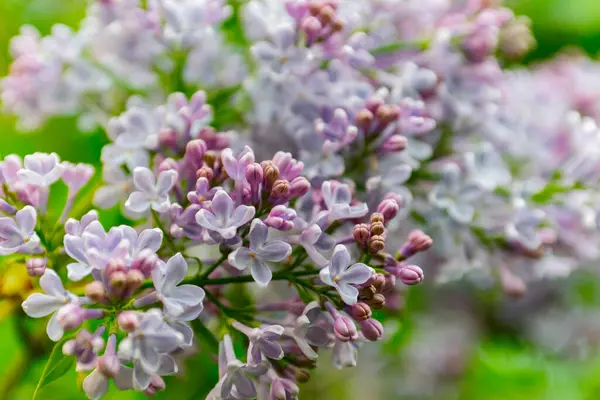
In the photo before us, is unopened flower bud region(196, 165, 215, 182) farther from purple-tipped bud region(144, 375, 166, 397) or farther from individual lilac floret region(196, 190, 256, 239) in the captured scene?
purple-tipped bud region(144, 375, 166, 397)

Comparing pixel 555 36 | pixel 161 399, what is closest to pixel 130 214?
pixel 161 399

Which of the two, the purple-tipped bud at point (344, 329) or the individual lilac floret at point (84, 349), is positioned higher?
the individual lilac floret at point (84, 349)

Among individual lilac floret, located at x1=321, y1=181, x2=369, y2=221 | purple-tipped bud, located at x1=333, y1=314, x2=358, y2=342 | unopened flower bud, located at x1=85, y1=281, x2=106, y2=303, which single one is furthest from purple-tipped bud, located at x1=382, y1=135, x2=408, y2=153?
unopened flower bud, located at x1=85, y1=281, x2=106, y2=303

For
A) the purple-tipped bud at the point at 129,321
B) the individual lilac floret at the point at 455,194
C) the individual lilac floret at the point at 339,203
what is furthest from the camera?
the individual lilac floret at the point at 455,194

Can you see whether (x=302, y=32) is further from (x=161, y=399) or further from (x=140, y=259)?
(x=161, y=399)

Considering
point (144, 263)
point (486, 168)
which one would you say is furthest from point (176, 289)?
point (486, 168)

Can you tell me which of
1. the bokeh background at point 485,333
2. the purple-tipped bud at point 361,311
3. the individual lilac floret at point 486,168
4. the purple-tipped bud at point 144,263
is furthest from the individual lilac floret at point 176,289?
the bokeh background at point 485,333

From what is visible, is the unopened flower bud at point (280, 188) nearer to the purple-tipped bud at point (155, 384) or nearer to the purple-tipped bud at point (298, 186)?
the purple-tipped bud at point (298, 186)
